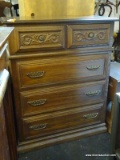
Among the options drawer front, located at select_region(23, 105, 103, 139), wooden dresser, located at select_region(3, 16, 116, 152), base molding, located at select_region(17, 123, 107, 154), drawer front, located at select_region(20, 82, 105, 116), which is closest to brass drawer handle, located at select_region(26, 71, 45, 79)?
wooden dresser, located at select_region(3, 16, 116, 152)

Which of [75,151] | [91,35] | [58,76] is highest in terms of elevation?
[91,35]

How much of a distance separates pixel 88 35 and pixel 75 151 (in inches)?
37.5

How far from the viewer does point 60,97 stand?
58.0 inches

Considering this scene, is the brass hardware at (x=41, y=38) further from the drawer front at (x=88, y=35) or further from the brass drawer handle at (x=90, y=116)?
the brass drawer handle at (x=90, y=116)

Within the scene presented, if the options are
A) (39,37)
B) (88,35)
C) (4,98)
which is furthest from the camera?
(88,35)

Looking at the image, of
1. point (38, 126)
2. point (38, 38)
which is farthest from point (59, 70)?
point (38, 126)

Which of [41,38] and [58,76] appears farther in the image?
[58,76]

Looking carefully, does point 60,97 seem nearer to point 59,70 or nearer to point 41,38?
point 59,70

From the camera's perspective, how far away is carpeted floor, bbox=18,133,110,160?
1.45 meters

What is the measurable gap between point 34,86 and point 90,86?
1.60ft

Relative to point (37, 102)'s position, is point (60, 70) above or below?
above

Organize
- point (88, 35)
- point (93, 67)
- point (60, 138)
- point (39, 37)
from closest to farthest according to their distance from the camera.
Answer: point (39, 37), point (88, 35), point (93, 67), point (60, 138)

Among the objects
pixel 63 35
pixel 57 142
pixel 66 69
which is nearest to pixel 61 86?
pixel 66 69

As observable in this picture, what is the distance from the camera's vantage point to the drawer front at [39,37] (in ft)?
3.98
